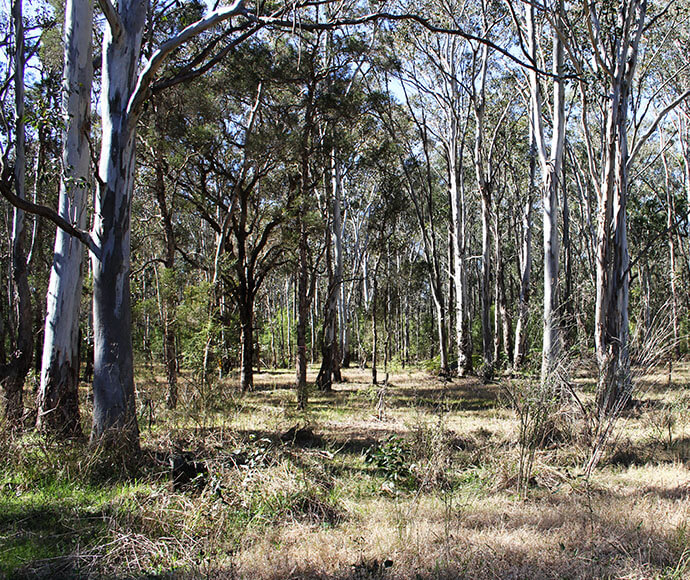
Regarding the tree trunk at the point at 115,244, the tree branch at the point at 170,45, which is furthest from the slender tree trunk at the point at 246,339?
the tree branch at the point at 170,45

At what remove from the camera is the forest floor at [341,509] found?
3.40 meters

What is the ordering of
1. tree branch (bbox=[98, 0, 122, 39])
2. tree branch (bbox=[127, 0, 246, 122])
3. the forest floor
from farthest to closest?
1. tree branch (bbox=[127, 0, 246, 122])
2. tree branch (bbox=[98, 0, 122, 39])
3. the forest floor

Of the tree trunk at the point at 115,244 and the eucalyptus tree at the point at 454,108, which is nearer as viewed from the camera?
the tree trunk at the point at 115,244

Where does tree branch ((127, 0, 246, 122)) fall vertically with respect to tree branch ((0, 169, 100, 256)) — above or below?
above

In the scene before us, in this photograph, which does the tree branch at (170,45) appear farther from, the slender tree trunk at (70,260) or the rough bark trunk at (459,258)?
the rough bark trunk at (459,258)

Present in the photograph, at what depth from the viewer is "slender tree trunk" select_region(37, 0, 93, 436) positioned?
601 centimetres

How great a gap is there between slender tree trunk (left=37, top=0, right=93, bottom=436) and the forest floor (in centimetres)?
72

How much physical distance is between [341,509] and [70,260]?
15.3 feet

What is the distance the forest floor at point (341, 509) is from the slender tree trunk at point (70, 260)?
0.72 m

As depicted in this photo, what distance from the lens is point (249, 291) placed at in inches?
594

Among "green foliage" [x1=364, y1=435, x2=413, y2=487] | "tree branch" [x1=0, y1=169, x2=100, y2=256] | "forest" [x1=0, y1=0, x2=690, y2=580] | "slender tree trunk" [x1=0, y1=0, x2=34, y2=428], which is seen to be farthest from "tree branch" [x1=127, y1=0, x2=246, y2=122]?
"green foliage" [x1=364, y1=435, x2=413, y2=487]

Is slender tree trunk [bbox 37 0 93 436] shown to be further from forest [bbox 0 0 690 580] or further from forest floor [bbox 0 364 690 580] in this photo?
forest floor [bbox 0 364 690 580]

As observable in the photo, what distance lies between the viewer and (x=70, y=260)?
6.40 m

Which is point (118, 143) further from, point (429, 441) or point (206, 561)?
point (429, 441)
